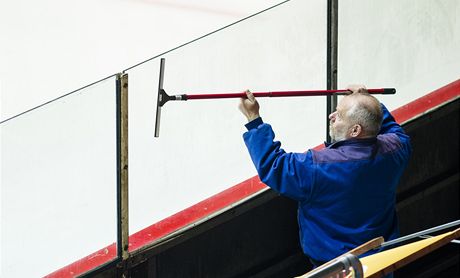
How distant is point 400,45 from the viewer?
156 inches

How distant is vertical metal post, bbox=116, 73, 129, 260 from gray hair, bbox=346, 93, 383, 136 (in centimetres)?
69

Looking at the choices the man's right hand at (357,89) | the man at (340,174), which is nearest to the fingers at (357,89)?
the man's right hand at (357,89)

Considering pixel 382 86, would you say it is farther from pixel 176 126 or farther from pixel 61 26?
pixel 61 26

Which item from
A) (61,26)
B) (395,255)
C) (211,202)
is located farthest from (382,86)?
(61,26)

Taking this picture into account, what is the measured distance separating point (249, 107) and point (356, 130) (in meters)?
0.33

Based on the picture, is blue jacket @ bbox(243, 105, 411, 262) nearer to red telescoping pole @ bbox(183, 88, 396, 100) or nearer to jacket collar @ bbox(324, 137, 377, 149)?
jacket collar @ bbox(324, 137, 377, 149)

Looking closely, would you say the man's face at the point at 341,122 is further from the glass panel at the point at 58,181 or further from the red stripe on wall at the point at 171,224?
the glass panel at the point at 58,181

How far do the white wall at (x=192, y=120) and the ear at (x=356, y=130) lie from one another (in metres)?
0.48

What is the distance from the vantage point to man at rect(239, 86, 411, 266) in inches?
123

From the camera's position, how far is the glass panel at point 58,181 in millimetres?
3076

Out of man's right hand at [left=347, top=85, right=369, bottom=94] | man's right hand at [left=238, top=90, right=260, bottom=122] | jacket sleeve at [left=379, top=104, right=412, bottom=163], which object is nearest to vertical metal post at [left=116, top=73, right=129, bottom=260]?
man's right hand at [left=238, top=90, right=260, bottom=122]

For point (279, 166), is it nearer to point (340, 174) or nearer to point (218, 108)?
point (340, 174)

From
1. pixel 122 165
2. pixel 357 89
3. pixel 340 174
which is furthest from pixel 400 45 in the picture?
pixel 122 165

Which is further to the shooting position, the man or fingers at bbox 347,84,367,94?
fingers at bbox 347,84,367,94
